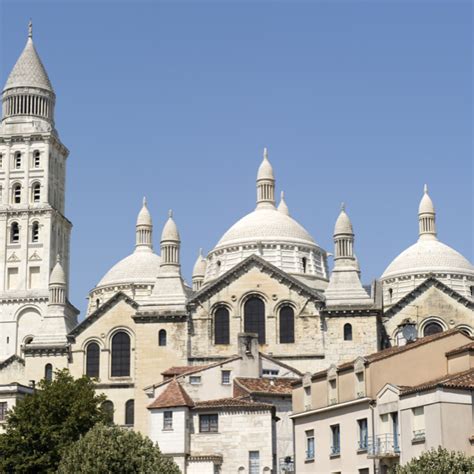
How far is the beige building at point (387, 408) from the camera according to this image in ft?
147

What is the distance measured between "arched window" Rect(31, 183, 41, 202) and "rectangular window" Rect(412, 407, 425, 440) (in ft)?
268

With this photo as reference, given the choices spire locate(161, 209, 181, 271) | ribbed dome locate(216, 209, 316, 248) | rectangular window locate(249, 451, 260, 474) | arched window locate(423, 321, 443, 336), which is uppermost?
ribbed dome locate(216, 209, 316, 248)

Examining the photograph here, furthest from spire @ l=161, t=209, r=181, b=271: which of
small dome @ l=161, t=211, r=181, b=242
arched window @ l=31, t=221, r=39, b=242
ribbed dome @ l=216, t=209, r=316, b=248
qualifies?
arched window @ l=31, t=221, r=39, b=242

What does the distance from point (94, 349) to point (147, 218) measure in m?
28.6

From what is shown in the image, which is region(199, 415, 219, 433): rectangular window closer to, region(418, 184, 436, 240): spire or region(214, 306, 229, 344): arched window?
region(214, 306, 229, 344): arched window

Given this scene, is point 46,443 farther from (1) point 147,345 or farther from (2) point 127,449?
(1) point 147,345

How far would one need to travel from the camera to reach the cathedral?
280 ft

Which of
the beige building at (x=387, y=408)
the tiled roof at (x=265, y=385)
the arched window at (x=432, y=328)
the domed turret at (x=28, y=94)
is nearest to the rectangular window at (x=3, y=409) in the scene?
the tiled roof at (x=265, y=385)

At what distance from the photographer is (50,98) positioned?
5015 inches

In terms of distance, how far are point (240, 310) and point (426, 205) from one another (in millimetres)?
32750

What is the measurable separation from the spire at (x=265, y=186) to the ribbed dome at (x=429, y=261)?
38.3ft

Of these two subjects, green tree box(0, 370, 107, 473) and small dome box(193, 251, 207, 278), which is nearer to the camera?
green tree box(0, 370, 107, 473)

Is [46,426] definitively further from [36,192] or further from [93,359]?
[36,192]

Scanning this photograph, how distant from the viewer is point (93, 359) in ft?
304
